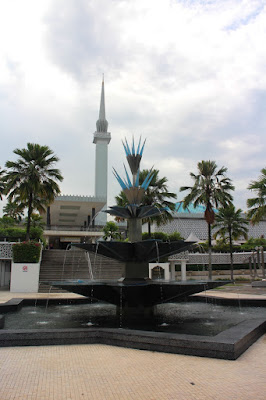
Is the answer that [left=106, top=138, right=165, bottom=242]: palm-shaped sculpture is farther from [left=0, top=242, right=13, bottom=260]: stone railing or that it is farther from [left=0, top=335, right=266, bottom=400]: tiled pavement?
[left=0, top=242, right=13, bottom=260]: stone railing

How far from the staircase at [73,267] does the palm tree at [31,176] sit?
318cm

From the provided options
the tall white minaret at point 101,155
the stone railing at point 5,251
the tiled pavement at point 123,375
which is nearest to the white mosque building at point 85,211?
the tall white minaret at point 101,155

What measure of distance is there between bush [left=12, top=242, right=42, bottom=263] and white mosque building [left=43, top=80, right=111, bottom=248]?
5266mm

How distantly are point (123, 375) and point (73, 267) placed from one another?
2086cm

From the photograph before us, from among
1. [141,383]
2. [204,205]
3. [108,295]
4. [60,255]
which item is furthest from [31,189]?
[141,383]

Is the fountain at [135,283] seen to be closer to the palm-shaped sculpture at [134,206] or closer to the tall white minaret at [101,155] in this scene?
the palm-shaped sculpture at [134,206]

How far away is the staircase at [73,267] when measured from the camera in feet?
75.1

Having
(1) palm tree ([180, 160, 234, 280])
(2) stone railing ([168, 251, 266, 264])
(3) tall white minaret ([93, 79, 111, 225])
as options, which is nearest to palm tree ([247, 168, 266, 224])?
(1) palm tree ([180, 160, 234, 280])

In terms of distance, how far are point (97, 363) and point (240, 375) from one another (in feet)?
7.28

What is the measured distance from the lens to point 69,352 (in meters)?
6.00

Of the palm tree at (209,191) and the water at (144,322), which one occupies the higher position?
the palm tree at (209,191)

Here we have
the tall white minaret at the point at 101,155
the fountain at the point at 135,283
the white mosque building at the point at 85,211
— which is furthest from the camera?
the tall white minaret at the point at 101,155

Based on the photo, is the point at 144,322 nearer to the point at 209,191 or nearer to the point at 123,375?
the point at 123,375

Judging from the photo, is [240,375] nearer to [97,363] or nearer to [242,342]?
[242,342]
